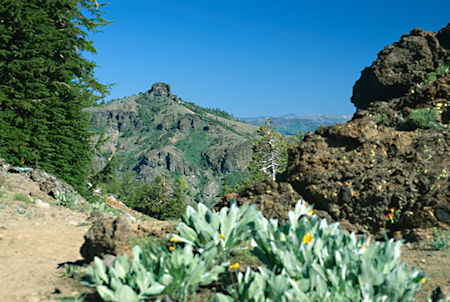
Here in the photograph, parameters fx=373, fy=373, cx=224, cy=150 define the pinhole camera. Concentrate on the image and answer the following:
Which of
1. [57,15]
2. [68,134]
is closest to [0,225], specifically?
[68,134]

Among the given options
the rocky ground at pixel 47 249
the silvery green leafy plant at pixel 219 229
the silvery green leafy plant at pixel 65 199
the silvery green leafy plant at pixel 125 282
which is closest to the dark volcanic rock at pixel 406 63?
the rocky ground at pixel 47 249

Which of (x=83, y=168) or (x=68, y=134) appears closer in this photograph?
(x=68, y=134)

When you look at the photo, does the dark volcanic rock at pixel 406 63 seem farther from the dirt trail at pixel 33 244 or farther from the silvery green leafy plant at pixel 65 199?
the silvery green leafy plant at pixel 65 199

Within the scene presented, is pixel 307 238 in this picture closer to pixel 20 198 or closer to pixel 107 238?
pixel 107 238

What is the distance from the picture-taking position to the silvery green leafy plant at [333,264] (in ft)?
10.3

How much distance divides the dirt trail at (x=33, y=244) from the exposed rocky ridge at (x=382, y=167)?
3056mm

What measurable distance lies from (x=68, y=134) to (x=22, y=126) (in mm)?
1804

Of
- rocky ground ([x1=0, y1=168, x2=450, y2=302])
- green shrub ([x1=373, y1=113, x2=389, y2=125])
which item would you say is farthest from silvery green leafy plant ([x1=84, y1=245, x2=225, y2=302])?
green shrub ([x1=373, y1=113, x2=389, y2=125])

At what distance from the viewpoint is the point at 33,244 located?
266 inches

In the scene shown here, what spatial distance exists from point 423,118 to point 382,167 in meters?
1.34

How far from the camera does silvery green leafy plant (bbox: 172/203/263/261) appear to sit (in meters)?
4.13

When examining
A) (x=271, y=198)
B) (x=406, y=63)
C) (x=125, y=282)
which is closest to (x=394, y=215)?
(x=271, y=198)

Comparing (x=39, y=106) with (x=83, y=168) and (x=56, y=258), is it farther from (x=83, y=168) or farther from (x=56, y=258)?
(x=56, y=258)

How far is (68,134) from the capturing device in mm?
14727
